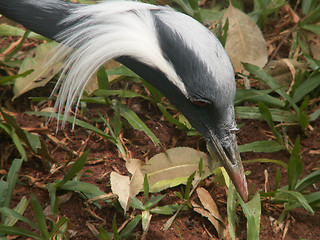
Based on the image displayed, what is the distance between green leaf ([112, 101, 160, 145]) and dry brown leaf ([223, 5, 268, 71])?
1.05m

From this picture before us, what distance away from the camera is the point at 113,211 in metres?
3.33

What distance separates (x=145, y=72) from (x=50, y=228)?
124cm

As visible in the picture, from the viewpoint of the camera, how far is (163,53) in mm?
2729

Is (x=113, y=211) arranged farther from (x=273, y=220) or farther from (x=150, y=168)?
(x=273, y=220)

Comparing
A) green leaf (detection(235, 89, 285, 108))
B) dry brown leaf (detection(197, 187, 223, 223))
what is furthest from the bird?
green leaf (detection(235, 89, 285, 108))

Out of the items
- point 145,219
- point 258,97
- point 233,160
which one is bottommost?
point 145,219

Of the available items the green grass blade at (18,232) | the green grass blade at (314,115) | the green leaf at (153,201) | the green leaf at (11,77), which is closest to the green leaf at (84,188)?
the green leaf at (153,201)

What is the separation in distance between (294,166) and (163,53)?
1.26 m

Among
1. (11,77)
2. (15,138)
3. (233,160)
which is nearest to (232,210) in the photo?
(233,160)

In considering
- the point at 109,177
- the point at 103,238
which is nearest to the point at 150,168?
the point at 109,177

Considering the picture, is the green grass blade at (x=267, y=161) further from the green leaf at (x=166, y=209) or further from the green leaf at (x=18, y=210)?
the green leaf at (x=18, y=210)

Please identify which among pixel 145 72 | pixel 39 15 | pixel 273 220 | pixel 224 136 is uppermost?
pixel 39 15

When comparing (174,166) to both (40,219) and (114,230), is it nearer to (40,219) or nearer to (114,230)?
(114,230)

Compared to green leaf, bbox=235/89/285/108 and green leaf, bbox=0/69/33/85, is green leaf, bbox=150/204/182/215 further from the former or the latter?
green leaf, bbox=0/69/33/85
